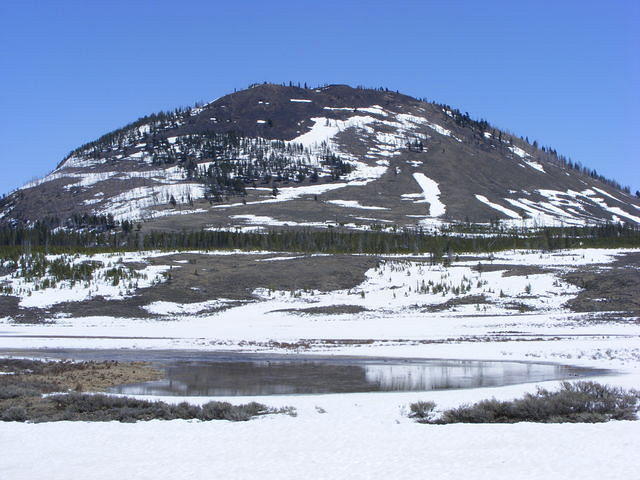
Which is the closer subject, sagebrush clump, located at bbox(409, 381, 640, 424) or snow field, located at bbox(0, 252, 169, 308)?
sagebrush clump, located at bbox(409, 381, 640, 424)

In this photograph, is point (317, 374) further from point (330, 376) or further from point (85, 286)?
point (85, 286)

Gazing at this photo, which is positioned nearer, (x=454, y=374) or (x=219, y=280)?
(x=454, y=374)

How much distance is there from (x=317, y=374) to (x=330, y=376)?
94cm

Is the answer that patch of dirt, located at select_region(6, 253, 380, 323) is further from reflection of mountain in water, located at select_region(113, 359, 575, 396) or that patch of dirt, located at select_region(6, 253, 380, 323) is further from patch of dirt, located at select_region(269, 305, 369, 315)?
reflection of mountain in water, located at select_region(113, 359, 575, 396)

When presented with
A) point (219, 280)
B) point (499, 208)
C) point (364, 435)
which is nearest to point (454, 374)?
point (364, 435)

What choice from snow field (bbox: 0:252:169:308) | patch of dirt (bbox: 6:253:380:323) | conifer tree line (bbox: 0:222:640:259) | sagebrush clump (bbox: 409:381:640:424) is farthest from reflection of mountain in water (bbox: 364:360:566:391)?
conifer tree line (bbox: 0:222:640:259)

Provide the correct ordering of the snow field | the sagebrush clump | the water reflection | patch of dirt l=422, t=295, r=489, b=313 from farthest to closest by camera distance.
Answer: the snow field < patch of dirt l=422, t=295, r=489, b=313 < the water reflection < the sagebrush clump

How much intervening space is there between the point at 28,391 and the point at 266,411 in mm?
8991

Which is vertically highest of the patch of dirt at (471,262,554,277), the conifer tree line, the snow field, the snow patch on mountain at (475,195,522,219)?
the snow patch on mountain at (475,195,522,219)

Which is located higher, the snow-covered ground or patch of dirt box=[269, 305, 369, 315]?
patch of dirt box=[269, 305, 369, 315]

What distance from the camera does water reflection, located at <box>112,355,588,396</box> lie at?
25.3 meters

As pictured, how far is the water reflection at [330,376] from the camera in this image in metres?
25.3

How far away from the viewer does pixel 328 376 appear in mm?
28828

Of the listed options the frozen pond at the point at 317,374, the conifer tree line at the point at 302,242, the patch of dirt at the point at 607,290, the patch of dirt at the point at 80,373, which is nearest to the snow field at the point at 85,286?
the frozen pond at the point at 317,374
